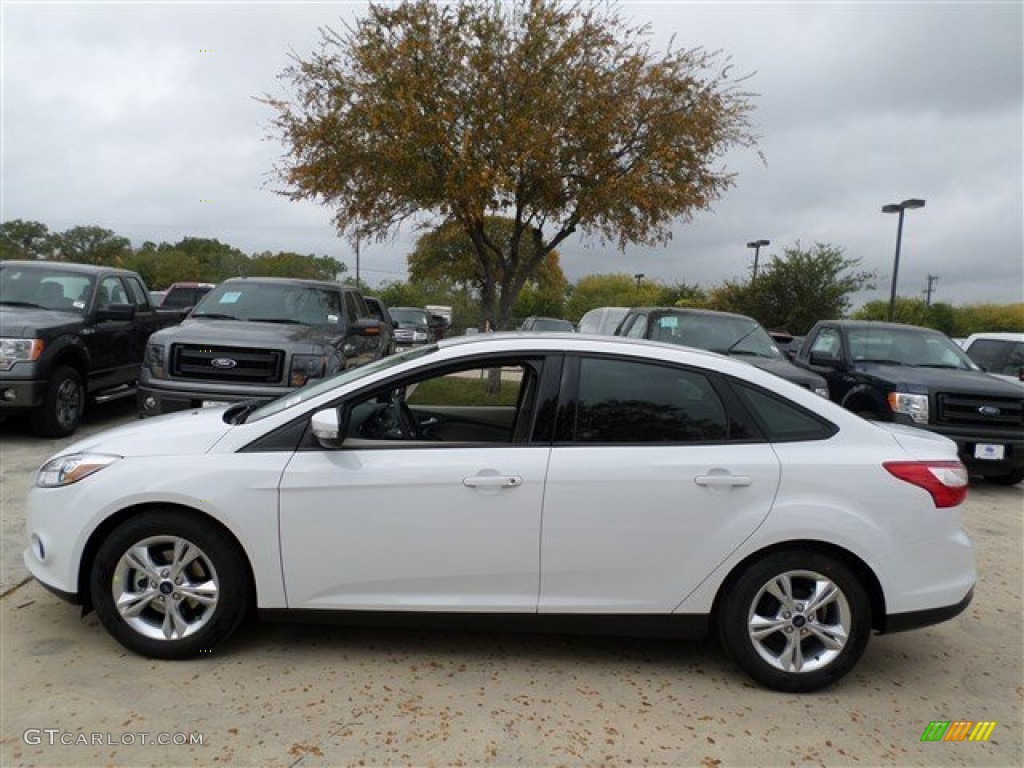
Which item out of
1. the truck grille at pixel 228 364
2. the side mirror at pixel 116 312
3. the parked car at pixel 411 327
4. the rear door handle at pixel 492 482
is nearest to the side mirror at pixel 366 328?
the truck grille at pixel 228 364

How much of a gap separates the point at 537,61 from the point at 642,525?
350 inches

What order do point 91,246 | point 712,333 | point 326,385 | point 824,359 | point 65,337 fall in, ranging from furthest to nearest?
point 91,246 → point 824,359 → point 712,333 → point 65,337 → point 326,385

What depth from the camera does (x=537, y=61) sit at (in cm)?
1048

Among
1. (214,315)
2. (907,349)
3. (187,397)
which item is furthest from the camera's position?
(907,349)

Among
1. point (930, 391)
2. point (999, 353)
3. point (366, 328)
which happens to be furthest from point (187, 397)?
point (999, 353)

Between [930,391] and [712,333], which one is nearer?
[930,391]

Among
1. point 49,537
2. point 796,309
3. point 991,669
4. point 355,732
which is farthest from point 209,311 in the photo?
point 796,309

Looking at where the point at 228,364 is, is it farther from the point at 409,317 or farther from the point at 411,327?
the point at 409,317

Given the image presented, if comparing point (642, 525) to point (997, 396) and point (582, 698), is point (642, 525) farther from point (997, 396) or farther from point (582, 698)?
point (997, 396)

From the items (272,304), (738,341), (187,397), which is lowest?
(187,397)

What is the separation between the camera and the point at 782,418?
11.3ft

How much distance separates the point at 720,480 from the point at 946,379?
20.3 feet

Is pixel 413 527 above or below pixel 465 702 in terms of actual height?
above
